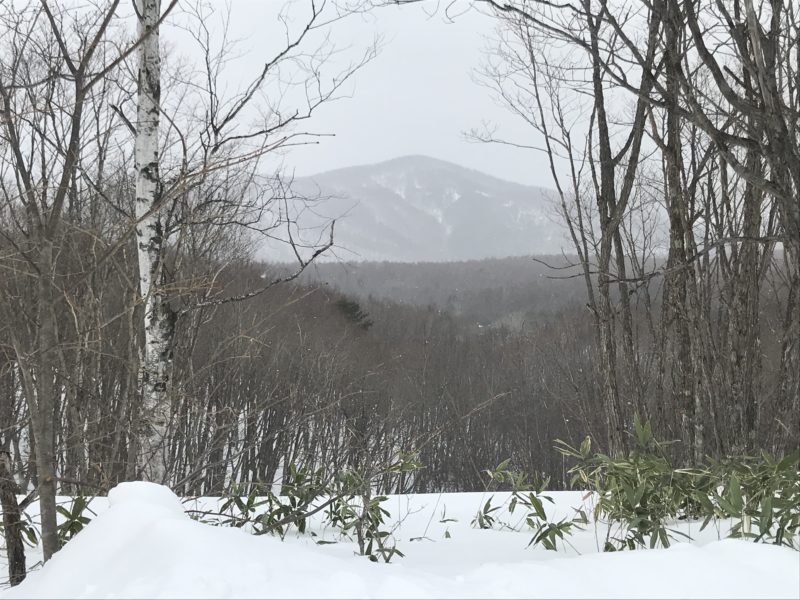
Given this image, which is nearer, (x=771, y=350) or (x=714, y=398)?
(x=714, y=398)

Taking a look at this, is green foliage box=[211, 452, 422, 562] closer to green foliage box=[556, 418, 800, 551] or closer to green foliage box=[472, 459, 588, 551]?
green foliage box=[472, 459, 588, 551]

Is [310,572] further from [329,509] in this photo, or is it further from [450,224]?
[450,224]

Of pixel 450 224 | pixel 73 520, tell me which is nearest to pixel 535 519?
pixel 73 520

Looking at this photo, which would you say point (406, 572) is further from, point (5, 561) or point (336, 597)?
point (5, 561)

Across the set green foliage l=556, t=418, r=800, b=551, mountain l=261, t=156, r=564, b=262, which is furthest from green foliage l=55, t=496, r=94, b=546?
mountain l=261, t=156, r=564, b=262

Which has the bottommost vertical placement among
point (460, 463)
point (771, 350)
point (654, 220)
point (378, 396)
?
point (460, 463)

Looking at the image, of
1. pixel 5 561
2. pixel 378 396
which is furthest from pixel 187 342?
pixel 378 396

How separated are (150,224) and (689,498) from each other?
344 centimetres

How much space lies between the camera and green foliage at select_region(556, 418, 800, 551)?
97.0 inches

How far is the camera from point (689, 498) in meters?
3.14

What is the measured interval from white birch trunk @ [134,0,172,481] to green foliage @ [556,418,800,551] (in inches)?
103

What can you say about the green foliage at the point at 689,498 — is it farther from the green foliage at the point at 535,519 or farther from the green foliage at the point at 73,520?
the green foliage at the point at 73,520

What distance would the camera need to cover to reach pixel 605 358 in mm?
4988

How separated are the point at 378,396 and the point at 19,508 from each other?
19174 mm
